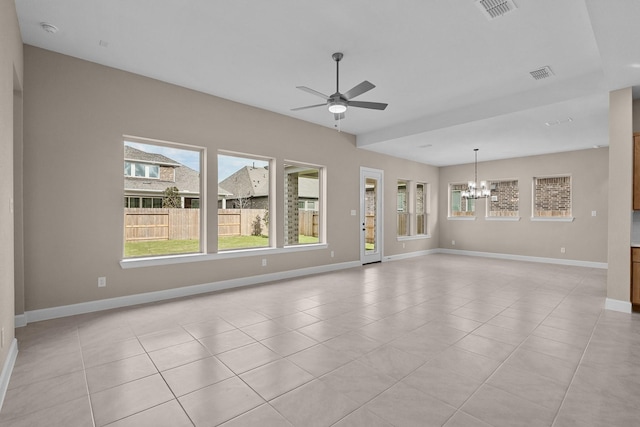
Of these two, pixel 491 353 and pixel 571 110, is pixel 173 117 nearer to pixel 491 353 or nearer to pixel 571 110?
pixel 491 353

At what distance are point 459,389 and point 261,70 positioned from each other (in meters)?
4.06

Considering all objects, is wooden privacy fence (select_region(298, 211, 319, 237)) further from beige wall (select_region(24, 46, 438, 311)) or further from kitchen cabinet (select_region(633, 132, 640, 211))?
kitchen cabinet (select_region(633, 132, 640, 211))

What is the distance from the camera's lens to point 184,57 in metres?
3.74

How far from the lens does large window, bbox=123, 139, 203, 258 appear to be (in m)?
4.29

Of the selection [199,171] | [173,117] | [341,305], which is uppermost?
[173,117]

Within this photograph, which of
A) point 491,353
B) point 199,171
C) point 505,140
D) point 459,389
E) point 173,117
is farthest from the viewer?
point 505,140

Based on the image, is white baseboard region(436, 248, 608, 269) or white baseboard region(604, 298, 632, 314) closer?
white baseboard region(604, 298, 632, 314)

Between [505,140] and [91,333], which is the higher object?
[505,140]

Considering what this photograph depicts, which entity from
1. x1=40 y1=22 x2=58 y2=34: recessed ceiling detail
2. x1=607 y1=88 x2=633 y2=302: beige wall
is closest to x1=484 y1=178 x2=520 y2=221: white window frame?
x1=607 y1=88 x2=633 y2=302: beige wall

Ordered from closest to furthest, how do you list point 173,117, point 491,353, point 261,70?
point 491,353
point 261,70
point 173,117

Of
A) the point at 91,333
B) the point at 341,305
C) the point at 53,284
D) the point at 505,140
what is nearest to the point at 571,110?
the point at 505,140

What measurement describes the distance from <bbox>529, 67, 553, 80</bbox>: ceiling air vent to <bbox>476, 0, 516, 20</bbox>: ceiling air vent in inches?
60.1

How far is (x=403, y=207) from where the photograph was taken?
364 inches

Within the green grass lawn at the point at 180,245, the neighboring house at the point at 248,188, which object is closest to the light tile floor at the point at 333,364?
the green grass lawn at the point at 180,245
